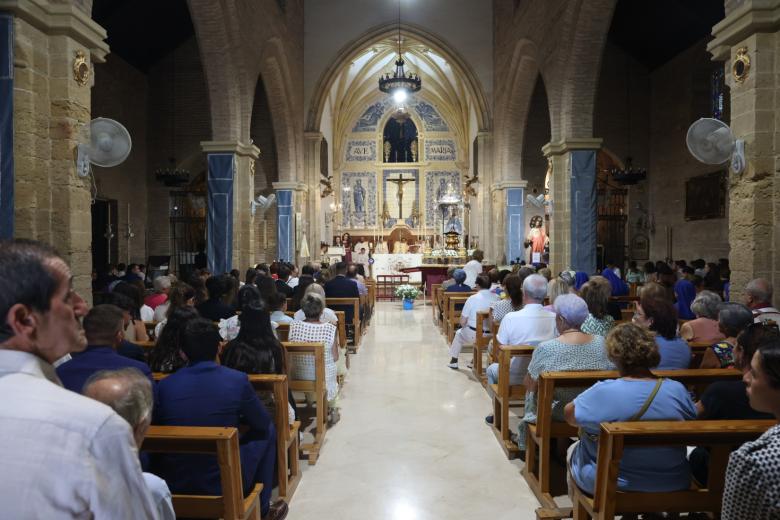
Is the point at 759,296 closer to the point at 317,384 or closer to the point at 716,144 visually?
the point at 716,144

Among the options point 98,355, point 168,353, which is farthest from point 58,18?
point 98,355

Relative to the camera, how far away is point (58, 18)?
14.7 ft

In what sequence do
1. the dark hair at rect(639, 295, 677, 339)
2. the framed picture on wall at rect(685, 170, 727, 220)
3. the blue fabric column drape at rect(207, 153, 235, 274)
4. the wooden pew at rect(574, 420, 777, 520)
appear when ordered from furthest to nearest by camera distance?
the framed picture on wall at rect(685, 170, 727, 220)
the blue fabric column drape at rect(207, 153, 235, 274)
the dark hair at rect(639, 295, 677, 339)
the wooden pew at rect(574, 420, 777, 520)

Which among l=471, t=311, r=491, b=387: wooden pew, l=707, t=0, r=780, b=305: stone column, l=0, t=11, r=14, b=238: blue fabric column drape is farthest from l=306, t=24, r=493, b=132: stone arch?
l=0, t=11, r=14, b=238: blue fabric column drape

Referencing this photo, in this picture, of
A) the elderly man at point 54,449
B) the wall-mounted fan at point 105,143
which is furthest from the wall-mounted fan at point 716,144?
the elderly man at point 54,449

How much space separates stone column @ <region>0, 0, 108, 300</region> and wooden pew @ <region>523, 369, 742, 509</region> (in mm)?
3759

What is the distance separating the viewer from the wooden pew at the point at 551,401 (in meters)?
3.02

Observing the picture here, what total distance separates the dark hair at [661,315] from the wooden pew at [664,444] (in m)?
1.13

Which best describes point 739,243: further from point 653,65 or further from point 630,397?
point 653,65

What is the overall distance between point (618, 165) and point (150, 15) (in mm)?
13494

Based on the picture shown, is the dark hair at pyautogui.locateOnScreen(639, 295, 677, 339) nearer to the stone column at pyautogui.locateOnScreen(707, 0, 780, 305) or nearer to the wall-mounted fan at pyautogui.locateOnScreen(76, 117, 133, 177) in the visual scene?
the stone column at pyautogui.locateOnScreen(707, 0, 780, 305)

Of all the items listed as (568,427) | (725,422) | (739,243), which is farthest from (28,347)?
(739,243)

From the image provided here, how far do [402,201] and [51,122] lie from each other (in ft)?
68.9

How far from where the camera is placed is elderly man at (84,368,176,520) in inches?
58.9
